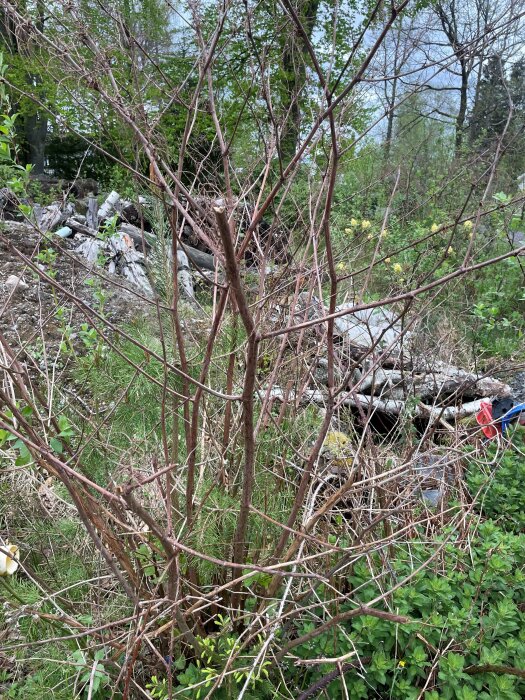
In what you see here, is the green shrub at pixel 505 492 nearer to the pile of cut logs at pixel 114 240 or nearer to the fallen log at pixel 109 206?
the pile of cut logs at pixel 114 240

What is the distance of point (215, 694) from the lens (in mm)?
1512

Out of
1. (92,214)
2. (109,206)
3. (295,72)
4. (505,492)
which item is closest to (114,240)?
(92,214)

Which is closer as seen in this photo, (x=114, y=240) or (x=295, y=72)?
(x=295, y=72)

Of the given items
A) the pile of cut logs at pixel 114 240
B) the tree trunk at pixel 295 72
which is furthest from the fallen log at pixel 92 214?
Result: the tree trunk at pixel 295 72

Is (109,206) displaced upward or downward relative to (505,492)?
upward

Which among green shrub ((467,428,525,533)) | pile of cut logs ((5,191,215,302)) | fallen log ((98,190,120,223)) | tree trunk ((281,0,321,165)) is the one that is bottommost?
green shrub ((467,428,525,533))

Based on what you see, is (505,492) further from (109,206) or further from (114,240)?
(109,206)

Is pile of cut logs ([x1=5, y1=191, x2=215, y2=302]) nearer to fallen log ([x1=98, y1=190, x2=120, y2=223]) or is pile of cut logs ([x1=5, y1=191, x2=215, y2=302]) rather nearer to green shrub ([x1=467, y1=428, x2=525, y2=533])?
fallen log ([x1=98, y1=190, x2=120, y2=223])

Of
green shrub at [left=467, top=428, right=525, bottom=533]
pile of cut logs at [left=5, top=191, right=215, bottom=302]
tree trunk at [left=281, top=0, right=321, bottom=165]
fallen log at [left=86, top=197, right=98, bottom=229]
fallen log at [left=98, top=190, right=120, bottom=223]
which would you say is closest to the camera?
tree trunk at [left=281, top=0, right=321, bottom=165]

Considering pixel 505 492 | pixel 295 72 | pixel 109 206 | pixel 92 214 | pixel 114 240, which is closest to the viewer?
pixel 295 72

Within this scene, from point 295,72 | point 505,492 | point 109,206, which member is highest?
point 295,72

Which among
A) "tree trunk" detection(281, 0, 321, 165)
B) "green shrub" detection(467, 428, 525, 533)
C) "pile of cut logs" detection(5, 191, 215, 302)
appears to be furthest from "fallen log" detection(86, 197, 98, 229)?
"green shrub" detection(467, 428, 525, 533)

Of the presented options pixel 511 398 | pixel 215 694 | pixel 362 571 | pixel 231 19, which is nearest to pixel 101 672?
pixel 215 694

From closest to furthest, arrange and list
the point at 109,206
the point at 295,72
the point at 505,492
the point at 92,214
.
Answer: the point at 295,72, the point at 505,492, the point at 92,214, the point at 109,206
